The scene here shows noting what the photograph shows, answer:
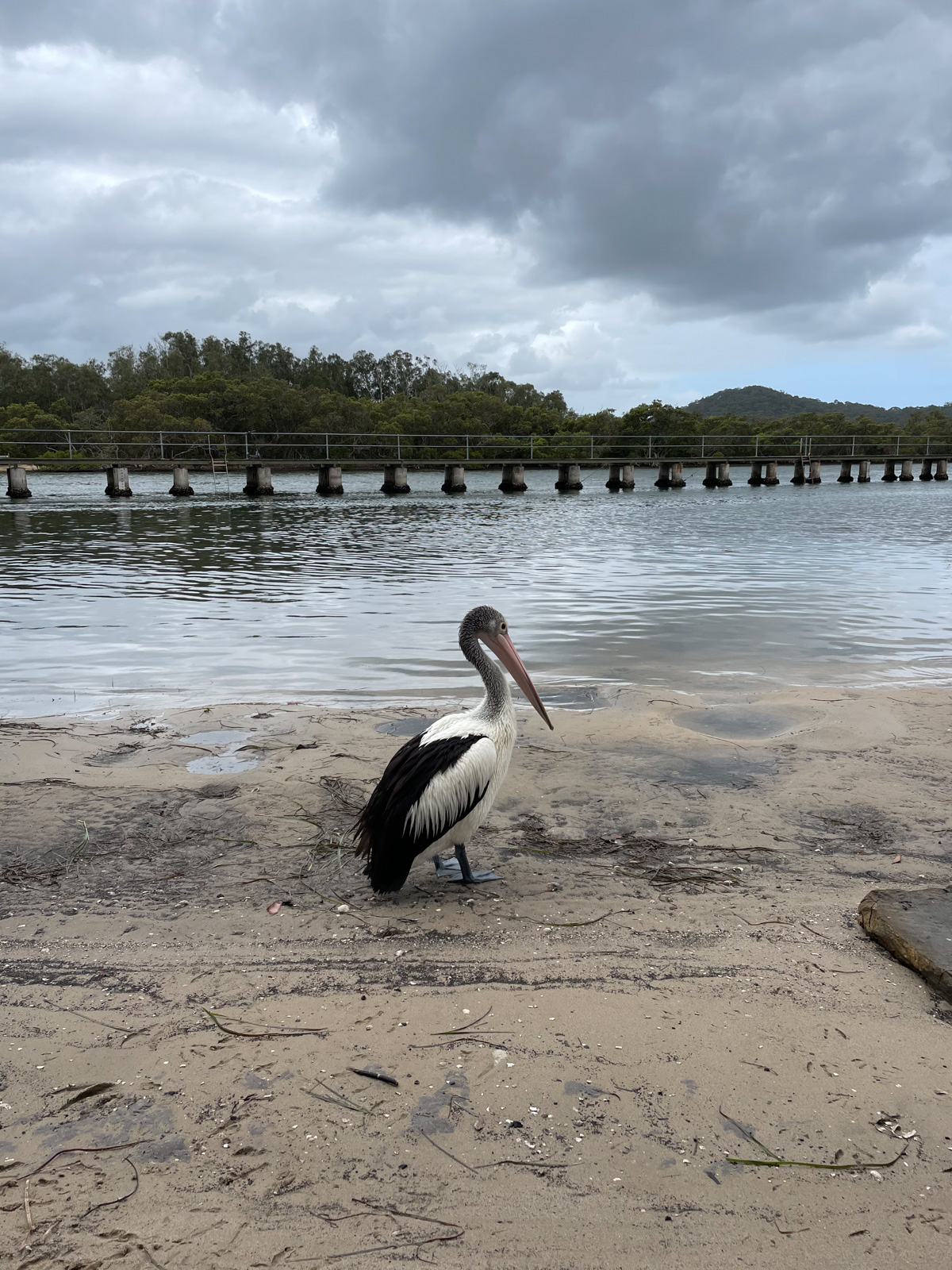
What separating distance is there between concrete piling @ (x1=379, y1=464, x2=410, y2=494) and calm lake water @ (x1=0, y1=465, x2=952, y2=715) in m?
13.7

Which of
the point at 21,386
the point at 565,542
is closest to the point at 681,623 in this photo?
the point at 565,542

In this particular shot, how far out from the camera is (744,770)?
494cm

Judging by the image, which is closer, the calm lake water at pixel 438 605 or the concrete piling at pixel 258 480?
the calm lake water at pixel 438 605

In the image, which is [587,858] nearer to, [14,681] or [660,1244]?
[660,1244]

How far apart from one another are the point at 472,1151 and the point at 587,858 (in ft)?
5.97

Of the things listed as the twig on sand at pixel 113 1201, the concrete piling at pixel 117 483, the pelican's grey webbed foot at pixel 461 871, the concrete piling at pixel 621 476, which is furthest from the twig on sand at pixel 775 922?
the concrete piling at pixel 621 476

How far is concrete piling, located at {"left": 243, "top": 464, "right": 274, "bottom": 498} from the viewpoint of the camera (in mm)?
36031

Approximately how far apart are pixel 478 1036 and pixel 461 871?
1.14m

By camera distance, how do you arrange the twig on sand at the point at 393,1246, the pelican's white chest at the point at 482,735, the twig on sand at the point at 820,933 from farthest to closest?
the pelican's white chest at the point at 482,735
the twig on sand at the point at 820,933
the twig on sand at the point at 393,1246

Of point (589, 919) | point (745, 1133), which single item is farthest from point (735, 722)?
point (745, 1133)

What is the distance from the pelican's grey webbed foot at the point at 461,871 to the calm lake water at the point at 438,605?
306cm

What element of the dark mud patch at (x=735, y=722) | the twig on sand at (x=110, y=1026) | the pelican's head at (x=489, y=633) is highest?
the pelican's head at (x=489, y=633)

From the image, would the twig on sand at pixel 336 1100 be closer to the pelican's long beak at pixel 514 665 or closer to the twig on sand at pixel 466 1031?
the twig on sand at pixel 466 1031

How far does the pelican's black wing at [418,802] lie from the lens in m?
3.31
